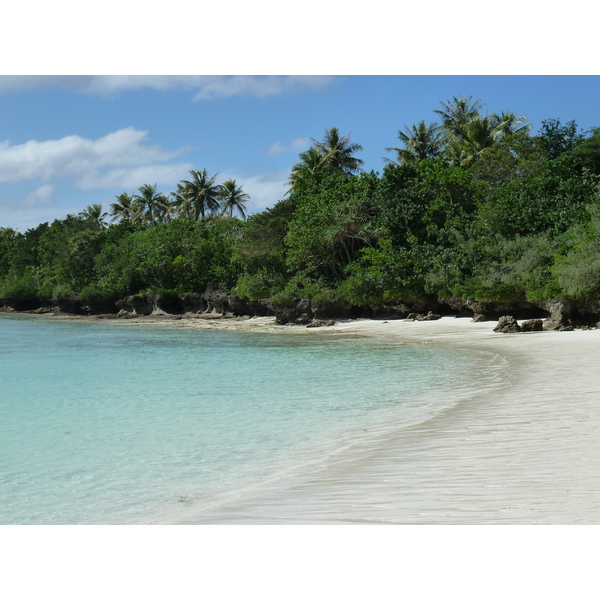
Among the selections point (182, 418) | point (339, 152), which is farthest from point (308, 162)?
point (182, 418)

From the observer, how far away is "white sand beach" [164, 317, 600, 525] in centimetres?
415

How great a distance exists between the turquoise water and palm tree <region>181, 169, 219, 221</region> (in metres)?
41.3

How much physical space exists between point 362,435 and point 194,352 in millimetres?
13218

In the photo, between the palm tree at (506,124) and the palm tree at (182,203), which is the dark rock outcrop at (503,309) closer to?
the palm tree at (506,124)

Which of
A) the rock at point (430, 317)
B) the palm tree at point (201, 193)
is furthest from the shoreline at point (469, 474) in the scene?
the palm tree at point (201, 193)

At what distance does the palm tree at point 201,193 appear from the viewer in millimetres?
58656

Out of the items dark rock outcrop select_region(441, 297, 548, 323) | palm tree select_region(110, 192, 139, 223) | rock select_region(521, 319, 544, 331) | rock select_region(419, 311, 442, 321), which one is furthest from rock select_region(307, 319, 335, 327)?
palm tree select_region(110, 192, 139, 223)

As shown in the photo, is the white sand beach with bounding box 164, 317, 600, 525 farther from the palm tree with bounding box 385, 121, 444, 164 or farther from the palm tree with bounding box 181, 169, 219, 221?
the palm tree with bounding box 181, 169, 219, 221

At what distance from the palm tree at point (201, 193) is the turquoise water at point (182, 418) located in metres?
41.3

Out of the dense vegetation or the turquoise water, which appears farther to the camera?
the dense vegetation

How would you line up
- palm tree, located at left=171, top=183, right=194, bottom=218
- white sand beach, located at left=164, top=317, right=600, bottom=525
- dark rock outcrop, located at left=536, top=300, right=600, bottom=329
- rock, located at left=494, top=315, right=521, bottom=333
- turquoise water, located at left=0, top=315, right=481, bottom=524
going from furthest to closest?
1. palm tree, located at left=171, top=183, right=194, bottom=218
2. dark rock outcrop, located at left=536, top=300, right=600, bottom=329
3. rock, located at left=494, top=315, right=521, bottom=333
4. turquoise water, located at left=0, top=315, right=481, bottom=524
5. white sand beach, located at left=164, top=317, right=600, bottom=525

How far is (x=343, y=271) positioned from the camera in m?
34.3

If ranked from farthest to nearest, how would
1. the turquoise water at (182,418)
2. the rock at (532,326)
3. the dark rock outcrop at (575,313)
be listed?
1. the dark rock outcrop at (575,313)
2. the rock at (532,326)
3. the turquoise water at (182,418)

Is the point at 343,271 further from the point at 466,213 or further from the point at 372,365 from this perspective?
the point at 372,365
